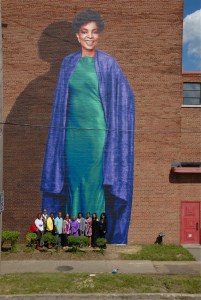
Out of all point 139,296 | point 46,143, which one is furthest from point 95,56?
point 139,296

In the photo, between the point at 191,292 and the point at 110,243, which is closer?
the point at 191,292

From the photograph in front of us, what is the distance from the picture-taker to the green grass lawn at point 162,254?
666 inches

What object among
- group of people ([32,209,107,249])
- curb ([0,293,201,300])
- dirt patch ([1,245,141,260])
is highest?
group of people ([32,209,107,249])

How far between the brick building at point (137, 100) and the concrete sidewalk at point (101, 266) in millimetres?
3388

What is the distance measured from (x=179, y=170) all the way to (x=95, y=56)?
6.89m

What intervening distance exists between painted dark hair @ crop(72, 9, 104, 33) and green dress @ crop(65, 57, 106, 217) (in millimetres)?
1588

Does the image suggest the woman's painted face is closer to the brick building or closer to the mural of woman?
the mural of woman

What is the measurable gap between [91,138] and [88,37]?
4.95m

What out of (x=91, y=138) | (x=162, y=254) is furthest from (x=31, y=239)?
(x=162, y=254)

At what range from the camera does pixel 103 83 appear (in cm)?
1956

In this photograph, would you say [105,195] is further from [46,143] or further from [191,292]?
[191,292]

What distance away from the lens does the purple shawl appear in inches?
765

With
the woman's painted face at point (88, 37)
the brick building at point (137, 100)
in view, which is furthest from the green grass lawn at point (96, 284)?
the woman's painted face at point (88, 37)

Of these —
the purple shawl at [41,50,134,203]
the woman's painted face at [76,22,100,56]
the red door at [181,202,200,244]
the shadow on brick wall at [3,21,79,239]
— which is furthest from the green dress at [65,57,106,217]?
the red door at [181,202,200,244]
